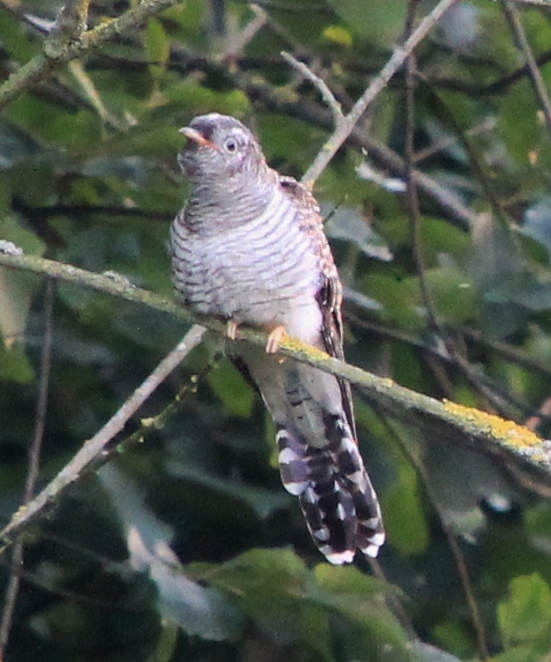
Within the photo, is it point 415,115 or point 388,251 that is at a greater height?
point 415,115

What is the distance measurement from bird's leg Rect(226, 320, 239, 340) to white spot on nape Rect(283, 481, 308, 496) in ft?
1.57

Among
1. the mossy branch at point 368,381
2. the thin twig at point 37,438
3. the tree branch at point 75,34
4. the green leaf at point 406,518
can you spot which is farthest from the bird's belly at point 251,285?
the tree branch at point 75,34

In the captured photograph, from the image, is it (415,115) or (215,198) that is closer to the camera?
(215,198)

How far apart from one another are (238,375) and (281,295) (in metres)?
0.40

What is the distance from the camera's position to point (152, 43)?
327cm

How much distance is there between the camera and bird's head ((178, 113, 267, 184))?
2.95 m

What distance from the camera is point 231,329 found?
9.20 feet

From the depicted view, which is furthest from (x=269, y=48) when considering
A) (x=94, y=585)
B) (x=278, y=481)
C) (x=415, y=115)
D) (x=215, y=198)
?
(x=94, y=585)

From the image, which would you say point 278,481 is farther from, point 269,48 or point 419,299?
point 269,48

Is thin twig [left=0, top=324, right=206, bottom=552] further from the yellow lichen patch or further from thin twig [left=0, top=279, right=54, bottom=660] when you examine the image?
the yellow lichen patch

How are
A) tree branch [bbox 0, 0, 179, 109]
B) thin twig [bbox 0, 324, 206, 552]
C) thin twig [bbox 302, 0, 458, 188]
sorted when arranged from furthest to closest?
1. thin twig [bbox 302, 0, 458, 188]
2. thin twig [bbox 0, 324, 206, 552]
3. tree branch [bbox 0, 0, 179, 109]

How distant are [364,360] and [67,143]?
0.96m

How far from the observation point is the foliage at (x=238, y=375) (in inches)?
117

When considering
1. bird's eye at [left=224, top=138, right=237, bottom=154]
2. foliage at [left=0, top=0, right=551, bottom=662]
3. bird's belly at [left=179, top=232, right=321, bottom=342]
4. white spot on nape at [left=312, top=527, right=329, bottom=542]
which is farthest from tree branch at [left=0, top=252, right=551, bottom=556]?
white spot on nape at [left=312, top=527, right=329, bottom=542]
